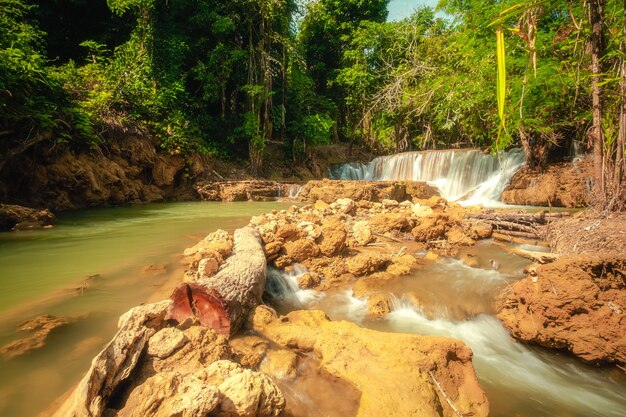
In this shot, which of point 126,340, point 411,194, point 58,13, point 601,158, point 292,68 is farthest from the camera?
point 292,68

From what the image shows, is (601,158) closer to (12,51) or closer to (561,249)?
(561,249)

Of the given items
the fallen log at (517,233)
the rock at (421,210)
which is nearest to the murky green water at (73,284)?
the rock at (421,210)

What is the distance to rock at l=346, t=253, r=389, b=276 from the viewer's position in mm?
4090

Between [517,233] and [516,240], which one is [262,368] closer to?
[516,240]

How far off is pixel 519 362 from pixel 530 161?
33.2 feet

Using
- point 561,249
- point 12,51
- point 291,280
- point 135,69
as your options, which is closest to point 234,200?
point 135,69

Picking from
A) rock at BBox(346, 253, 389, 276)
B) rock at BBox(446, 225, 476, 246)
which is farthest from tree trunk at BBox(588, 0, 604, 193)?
rock at BBox(346, 253, 389, 276)

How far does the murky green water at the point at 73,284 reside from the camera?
6.15 ft

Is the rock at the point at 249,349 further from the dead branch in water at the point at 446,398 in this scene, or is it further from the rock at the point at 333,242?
the rock at the point at 333,242

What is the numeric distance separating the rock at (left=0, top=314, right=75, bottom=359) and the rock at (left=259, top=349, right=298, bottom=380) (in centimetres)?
164

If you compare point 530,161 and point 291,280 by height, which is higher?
point 530,161

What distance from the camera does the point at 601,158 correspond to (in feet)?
14.4

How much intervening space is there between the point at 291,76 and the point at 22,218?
13990 mm

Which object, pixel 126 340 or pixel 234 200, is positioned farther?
pixel 234 200
